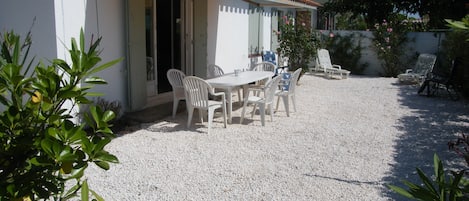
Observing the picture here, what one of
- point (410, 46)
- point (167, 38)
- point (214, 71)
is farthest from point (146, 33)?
point (410, 46)

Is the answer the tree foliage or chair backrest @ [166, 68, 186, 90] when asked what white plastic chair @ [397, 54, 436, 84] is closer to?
the tree foliage

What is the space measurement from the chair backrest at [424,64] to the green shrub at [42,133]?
44.6 ft

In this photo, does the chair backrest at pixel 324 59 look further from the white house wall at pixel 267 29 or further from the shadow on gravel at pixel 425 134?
the shadow on gravel at pixel 425 134

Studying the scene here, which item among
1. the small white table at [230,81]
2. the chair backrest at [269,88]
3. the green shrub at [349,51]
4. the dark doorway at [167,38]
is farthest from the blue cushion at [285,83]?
the green shrub at [349,51]

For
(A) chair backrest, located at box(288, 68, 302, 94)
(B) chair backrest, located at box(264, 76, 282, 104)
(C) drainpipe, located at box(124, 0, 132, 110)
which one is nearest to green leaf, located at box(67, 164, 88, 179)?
(B) chair backrest, located at box(264, 76, 282, 104)

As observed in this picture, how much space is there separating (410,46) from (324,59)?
3.33 m

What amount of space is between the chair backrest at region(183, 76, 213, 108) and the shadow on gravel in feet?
9.92

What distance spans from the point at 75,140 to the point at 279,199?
284 cm

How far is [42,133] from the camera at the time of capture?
6.40 feet

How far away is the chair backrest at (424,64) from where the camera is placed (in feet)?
45.0

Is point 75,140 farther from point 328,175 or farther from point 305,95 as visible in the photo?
point 305,95

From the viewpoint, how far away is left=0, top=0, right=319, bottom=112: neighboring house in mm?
6309

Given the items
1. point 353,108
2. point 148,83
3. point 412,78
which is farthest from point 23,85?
point 412,78

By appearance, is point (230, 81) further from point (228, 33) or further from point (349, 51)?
point (349, 51)
